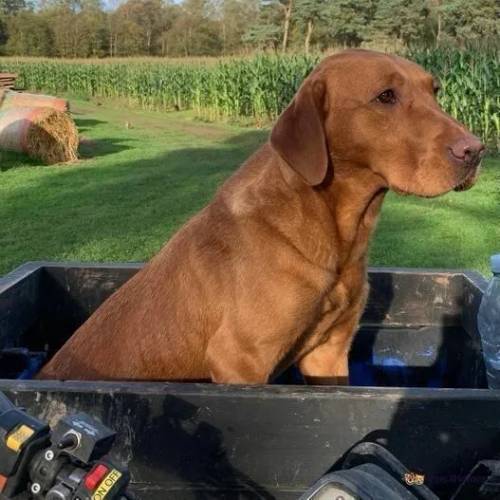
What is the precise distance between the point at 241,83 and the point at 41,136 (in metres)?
10.5

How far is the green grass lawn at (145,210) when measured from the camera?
7.98 m

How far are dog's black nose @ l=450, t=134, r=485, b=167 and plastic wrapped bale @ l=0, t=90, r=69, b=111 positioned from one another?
16.0 metres

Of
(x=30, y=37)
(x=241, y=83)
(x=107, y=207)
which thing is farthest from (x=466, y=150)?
(x=30, y=37)

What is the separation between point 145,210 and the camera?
1037cm

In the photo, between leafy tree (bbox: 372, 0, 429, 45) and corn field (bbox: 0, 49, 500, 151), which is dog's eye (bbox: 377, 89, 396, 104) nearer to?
corn field (bbox: 0, 49, 500, 151)

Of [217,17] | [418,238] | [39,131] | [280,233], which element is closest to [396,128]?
[280,233]

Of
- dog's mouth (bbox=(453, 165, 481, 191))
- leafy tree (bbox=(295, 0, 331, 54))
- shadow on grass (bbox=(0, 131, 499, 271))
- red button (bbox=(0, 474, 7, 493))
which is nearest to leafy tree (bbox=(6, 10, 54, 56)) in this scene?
leafy tree (bbox=(295, 0, 331, 54))

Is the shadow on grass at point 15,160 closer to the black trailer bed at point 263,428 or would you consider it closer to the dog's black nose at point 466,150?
the dog's black nose at point 466,150

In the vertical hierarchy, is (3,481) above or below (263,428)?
above

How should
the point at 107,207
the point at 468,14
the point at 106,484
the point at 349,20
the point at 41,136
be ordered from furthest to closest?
the point at 349,20 → the point at 468,14 → the point at 41,136 → the point at 107,207 → the point at 106,484

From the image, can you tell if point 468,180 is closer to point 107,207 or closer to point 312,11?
point 107,207

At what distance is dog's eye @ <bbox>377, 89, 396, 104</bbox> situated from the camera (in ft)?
8.68

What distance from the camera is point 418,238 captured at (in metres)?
8.36

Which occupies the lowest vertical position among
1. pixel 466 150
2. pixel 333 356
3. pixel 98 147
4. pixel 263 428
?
pixel 98 147
